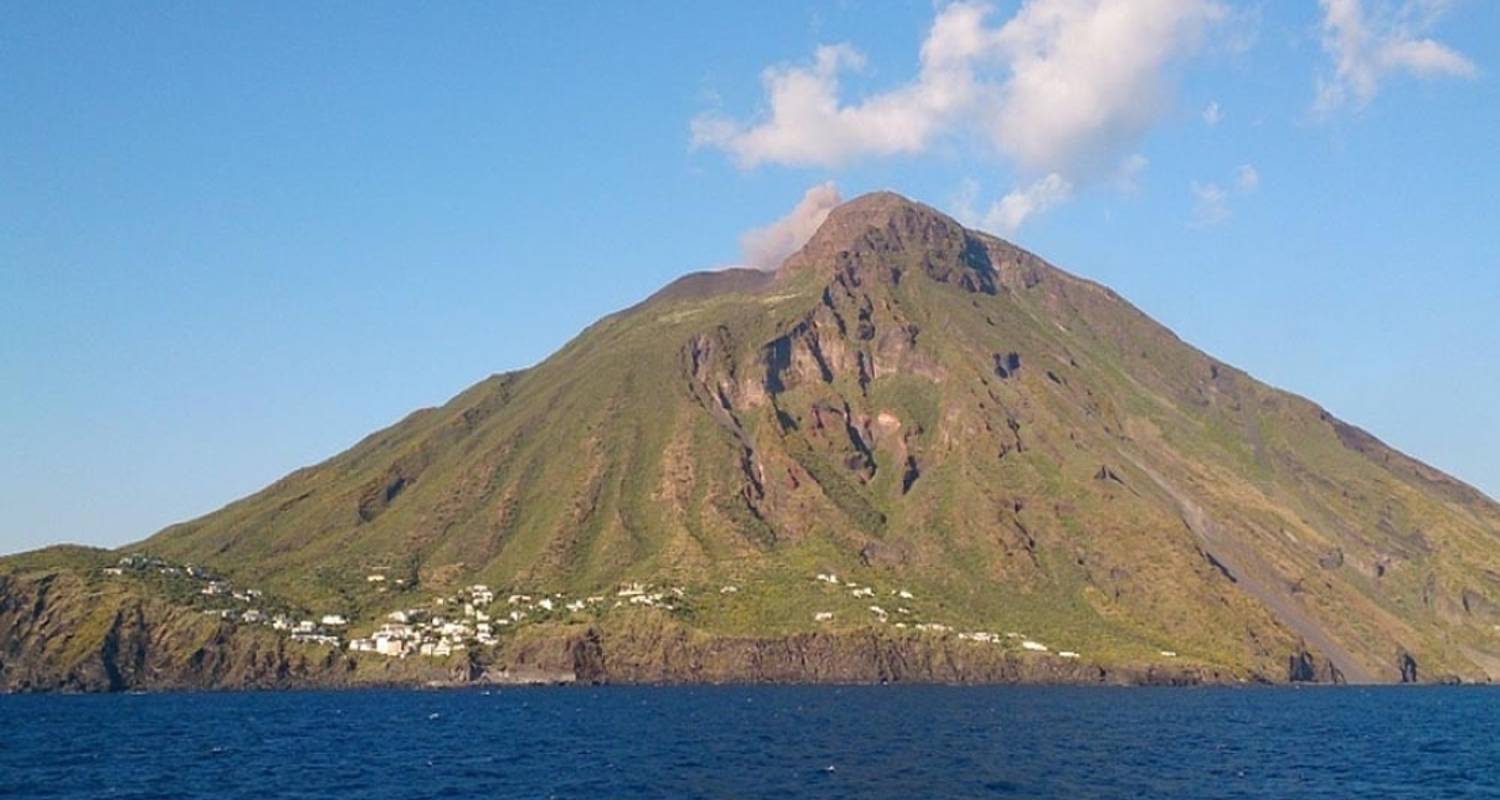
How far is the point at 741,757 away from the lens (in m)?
126

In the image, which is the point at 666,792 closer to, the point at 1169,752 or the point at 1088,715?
the point at 1169,752

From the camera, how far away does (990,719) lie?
180250mm

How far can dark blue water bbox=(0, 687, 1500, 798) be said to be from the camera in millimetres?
105625

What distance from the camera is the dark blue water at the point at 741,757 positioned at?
106m

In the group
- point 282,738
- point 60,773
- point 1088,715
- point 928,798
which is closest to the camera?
point 928,798

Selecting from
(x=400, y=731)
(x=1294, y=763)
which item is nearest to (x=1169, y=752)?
(x=1294, y=763)

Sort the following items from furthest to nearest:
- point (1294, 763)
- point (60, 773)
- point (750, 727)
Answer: point (750, 727) < point (1294, 763) < point (60, 773)

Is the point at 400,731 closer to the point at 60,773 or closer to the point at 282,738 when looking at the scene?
the point at 282,738

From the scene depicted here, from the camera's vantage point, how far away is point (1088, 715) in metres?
196

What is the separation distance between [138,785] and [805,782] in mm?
53890

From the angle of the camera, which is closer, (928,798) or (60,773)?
(928,798)

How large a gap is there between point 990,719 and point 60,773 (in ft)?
374

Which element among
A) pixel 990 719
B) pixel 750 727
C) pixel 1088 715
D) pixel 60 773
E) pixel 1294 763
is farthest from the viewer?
pixel 1088 715

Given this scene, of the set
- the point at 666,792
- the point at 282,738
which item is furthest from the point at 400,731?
the point at 666,792
